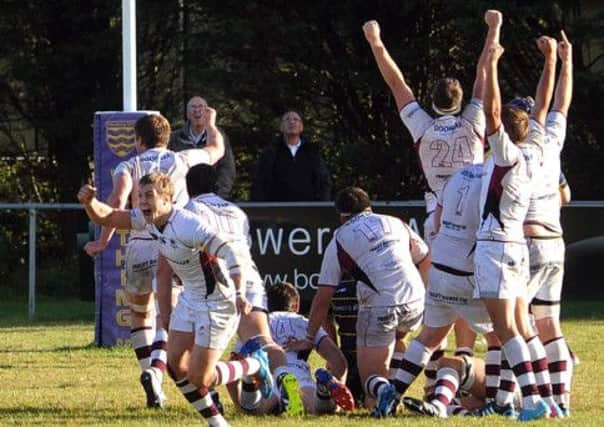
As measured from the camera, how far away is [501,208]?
9.58m

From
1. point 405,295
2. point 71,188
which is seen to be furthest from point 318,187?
point 71,188

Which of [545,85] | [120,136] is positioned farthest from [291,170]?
[545,85]

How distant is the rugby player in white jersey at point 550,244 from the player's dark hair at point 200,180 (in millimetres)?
2011

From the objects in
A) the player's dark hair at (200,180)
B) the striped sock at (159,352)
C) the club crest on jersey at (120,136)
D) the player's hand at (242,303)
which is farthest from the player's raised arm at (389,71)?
the club crest on jersey at (120,136)

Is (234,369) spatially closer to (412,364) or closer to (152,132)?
(412,364)

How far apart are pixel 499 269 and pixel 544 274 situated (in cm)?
81

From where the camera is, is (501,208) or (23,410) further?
(23,410)

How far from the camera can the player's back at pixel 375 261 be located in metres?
10.5

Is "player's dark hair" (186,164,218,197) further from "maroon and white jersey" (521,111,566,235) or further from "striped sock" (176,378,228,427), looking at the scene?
"maroon and white jersey" (521,111,566,235)

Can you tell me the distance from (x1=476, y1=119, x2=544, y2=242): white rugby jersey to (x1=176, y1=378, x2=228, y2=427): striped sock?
1.89m

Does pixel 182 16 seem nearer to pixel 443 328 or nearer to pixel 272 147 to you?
pixel 272 147

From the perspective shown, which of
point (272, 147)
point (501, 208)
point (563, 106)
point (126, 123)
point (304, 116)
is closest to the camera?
point (501, 208)

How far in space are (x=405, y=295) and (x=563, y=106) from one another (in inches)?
63.4

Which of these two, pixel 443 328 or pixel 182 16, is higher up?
pixel 182 16
